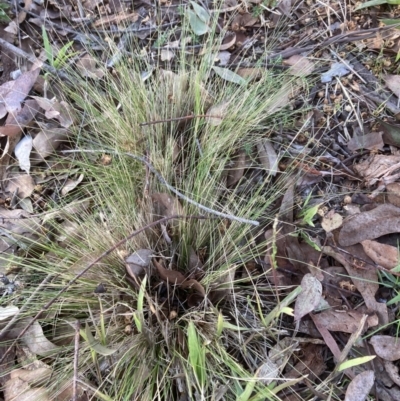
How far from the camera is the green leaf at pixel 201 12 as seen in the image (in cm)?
164

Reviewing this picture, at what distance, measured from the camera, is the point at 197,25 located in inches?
64.5

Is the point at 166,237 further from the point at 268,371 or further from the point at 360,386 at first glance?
the point at 360,386

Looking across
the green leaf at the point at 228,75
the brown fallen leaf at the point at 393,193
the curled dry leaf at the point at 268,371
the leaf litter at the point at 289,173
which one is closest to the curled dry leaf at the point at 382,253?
the leaf litter at the point at 289,173

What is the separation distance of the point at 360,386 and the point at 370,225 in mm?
430

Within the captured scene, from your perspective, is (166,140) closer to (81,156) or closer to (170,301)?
(81,156)

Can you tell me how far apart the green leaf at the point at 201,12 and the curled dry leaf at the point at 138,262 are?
0.86 m

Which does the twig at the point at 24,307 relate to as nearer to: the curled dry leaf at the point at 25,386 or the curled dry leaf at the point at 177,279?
the curled dry leaf at the point at 25,386

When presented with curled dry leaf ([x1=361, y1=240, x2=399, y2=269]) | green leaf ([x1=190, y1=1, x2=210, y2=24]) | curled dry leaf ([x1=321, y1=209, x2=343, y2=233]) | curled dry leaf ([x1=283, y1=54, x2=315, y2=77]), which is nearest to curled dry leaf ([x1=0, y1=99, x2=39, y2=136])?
green leaf ([x1=190, y1=1, x2=210, y2=24])

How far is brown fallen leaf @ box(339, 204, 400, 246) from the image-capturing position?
1.33 m

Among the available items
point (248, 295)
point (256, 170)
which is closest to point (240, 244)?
point (248, 295)

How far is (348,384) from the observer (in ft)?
3.95

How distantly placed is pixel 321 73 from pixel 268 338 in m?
0.87

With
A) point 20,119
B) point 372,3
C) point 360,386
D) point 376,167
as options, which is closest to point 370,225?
point 376,167

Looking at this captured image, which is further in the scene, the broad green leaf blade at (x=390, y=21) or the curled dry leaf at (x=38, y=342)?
the broad green leaf blade at (x=390, y=21)
